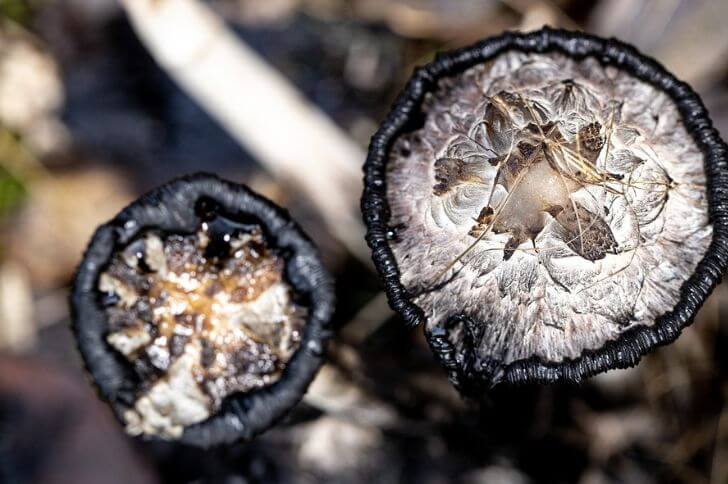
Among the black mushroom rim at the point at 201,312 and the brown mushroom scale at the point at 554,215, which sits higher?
the brown mushroom scale at the point at 554,215

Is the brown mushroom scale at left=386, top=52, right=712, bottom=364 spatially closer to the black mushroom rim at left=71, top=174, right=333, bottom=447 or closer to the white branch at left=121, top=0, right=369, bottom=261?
the black mushroom rim at left=71, top=174, right=333, bottom=447

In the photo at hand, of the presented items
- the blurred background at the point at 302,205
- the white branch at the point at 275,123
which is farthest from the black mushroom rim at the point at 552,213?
the white branch at the point at 275,123

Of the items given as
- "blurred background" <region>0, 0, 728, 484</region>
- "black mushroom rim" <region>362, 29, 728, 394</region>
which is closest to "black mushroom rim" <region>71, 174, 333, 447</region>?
"black mushroom rim" <region>362, 29, 728, 394</region>

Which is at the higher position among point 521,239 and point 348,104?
point 348,104

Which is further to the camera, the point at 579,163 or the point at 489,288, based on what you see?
the point at 489,288

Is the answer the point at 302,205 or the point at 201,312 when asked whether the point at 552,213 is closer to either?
the point at 201,312

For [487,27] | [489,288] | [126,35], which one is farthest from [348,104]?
[489,288]

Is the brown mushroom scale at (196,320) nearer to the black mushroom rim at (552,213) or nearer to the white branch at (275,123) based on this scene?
the black mushroom rim at (552,213)

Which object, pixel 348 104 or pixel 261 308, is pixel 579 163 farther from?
pixel 348 104

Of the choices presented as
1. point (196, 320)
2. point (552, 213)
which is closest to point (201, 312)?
point (196, 320)
